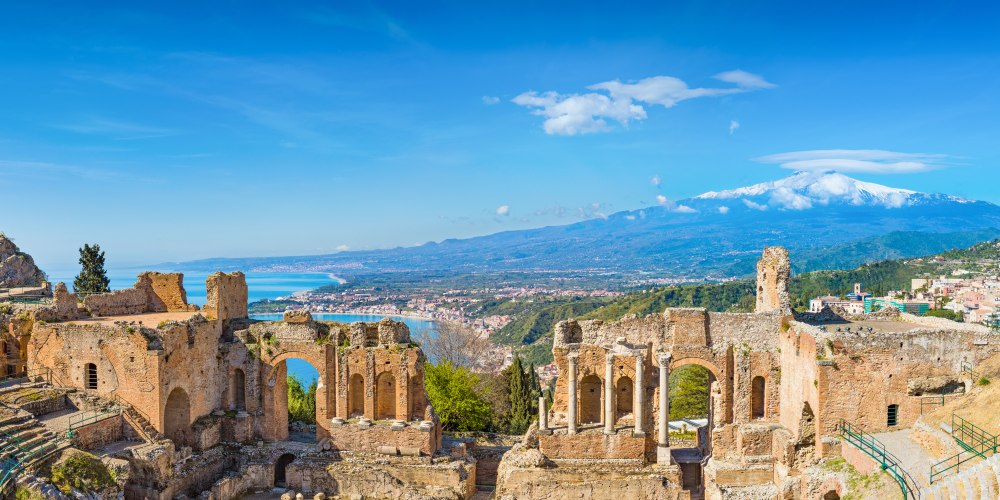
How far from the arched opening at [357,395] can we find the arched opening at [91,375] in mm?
8828

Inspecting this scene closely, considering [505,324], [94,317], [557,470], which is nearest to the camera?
[557,470]

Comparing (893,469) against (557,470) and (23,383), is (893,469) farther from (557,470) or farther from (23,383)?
(23,383)

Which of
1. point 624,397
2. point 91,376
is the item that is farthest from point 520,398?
point 91,376

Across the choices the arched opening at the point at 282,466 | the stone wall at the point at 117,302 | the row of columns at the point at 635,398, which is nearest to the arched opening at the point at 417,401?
the row of columns at the point at 635,398

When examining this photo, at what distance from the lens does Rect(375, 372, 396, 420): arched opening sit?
26.4 m

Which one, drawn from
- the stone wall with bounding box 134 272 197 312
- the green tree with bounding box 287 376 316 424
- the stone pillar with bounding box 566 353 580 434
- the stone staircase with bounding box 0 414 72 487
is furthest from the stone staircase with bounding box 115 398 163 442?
the stone pillar with bounding box 566 353 580 434

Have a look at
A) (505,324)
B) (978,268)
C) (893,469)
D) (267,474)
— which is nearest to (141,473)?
(267,474)

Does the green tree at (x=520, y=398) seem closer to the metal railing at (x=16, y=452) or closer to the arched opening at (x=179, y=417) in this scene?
the arched opening at (x=179, y=417)

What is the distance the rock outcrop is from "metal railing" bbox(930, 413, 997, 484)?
137 feet

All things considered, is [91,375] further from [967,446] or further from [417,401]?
[967,446]

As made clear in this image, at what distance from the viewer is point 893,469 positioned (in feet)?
59.8

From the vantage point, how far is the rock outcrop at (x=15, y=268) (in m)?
37.1

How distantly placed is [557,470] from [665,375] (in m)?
4.90

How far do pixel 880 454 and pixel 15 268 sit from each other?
41455 millimetres
